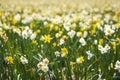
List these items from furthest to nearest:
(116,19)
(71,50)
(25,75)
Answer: (116,19), (71,50), (25,75)

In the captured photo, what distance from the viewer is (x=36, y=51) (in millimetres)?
3330

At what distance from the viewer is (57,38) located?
4215 millimetres

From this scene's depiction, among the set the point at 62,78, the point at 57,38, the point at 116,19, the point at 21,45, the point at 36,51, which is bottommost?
the point at 62,78

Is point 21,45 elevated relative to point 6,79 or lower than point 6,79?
elevated

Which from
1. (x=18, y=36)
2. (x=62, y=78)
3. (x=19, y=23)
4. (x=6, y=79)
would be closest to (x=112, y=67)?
(x=62, y=78)

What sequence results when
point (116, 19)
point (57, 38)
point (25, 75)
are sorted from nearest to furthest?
point (25, 75)
point (57, 38)
point (116, 19)

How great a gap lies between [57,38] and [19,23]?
192 cm

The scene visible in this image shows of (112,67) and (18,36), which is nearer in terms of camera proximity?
(112,67)

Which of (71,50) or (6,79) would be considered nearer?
(6,79)

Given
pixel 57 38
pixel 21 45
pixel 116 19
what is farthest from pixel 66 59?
pixel 116 19

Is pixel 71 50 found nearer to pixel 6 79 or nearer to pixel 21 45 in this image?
pixel 21 45

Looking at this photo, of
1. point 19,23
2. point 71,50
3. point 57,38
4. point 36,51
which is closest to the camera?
point 36,51

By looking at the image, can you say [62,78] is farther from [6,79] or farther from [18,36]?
[18,36]

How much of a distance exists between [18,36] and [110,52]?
1584mm
